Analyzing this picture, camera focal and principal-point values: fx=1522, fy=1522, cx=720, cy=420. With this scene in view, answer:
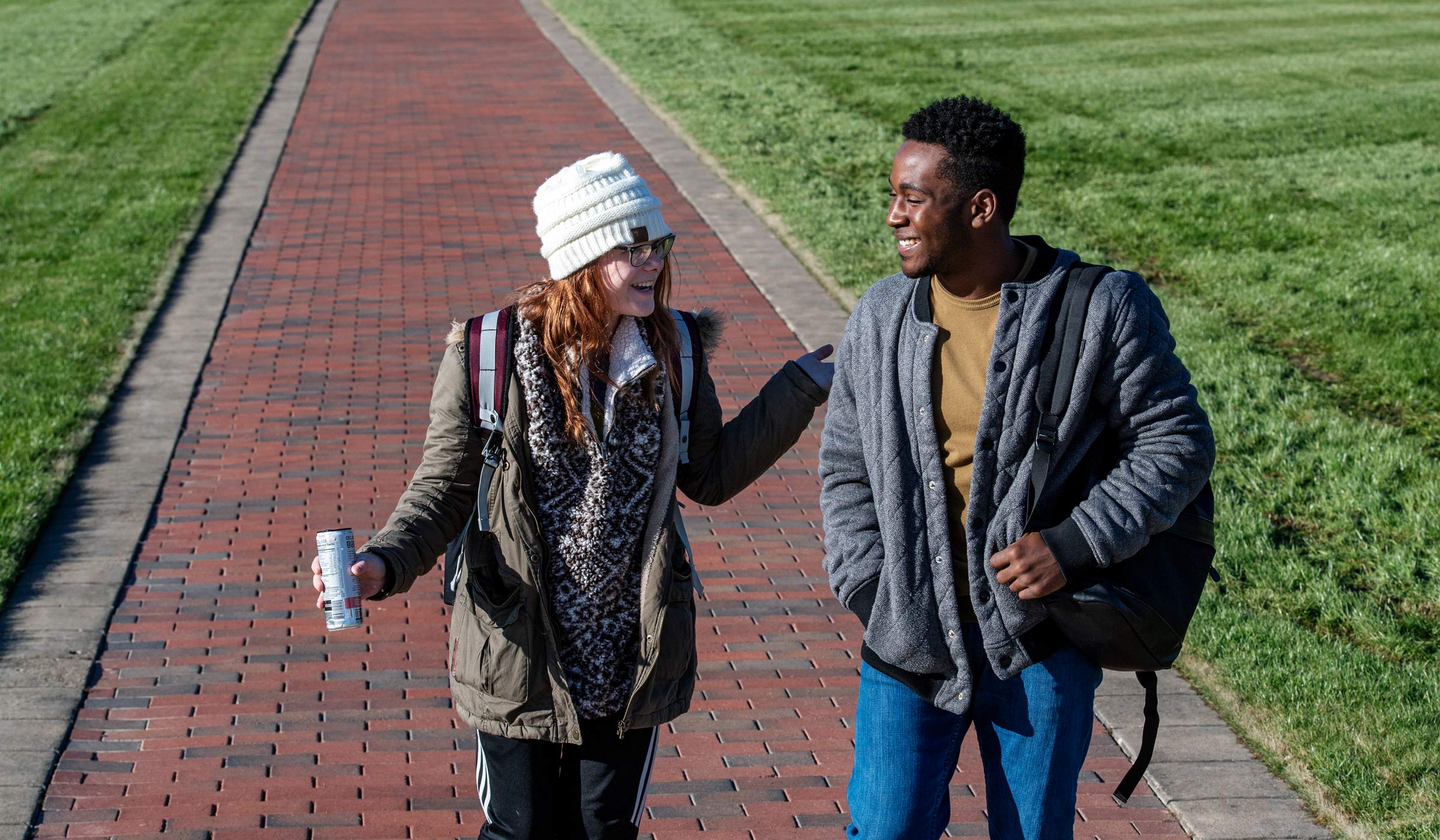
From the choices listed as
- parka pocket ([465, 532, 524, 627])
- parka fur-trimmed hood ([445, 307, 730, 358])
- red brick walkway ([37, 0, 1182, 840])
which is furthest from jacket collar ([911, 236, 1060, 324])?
red brick walkway ([37, 0, 1182, 840])

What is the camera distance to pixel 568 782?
10.2ft

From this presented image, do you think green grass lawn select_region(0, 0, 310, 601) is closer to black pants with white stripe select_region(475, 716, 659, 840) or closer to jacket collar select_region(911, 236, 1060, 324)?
black pants with white stripe select_region(475, 716, 659, 840)

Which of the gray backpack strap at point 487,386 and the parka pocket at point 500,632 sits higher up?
the gray backpack strap at point 487,386

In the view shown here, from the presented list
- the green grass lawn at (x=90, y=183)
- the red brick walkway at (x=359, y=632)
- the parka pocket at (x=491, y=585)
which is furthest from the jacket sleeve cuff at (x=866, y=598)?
the green grass lawn at (x=90, y=183)

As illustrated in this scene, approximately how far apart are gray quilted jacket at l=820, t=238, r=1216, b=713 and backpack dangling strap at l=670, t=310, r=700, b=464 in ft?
1.18

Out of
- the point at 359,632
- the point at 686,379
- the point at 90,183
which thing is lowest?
the point at 90,183

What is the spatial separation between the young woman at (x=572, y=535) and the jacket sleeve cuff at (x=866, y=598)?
34 centimetres

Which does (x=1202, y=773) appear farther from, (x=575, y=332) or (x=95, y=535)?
(x=95, y=535)

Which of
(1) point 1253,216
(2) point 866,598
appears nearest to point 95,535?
(2) point 866,598

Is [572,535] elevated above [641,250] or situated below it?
below

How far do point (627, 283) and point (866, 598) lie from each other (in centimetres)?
78

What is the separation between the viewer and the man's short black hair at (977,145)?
2783mm

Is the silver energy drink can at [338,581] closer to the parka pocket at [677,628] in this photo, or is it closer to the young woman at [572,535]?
the young woman at [572,535]

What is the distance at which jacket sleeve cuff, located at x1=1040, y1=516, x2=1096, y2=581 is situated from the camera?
2.71 m
